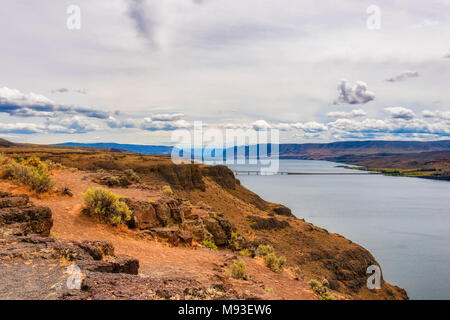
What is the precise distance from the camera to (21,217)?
8.93 meters

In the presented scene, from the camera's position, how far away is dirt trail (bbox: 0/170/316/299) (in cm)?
912

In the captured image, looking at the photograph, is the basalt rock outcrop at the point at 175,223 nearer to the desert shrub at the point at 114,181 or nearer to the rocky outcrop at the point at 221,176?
the desert shrub at the point at 114,181

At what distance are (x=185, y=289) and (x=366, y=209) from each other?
→ 9318 cm

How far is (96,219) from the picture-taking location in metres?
12.8

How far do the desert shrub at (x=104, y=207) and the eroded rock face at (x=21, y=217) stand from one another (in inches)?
123

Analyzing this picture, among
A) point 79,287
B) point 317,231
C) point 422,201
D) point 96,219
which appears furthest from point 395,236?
point 79,287

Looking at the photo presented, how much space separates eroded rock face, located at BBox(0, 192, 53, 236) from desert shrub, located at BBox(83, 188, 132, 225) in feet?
10.2

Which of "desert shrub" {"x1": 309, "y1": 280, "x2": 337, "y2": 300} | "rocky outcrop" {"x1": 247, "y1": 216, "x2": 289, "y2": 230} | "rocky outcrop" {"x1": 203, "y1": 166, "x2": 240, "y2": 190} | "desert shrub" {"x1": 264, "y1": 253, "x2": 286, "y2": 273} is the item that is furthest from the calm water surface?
"desert shrub" {"x1": 309, "y1": 280, "x2": 337, "y2": 300}

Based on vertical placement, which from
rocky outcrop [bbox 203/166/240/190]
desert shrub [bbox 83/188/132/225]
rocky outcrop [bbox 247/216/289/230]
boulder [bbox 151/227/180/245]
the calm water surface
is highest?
desert shrub [bbox 83/188/132/225]

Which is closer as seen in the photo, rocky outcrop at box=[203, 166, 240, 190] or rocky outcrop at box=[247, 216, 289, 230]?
rocky outcrop at box=[247, 216, 289, 230]

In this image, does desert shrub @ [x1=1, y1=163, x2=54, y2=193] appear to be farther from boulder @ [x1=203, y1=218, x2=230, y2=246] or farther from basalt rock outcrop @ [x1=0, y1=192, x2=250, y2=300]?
boulder @ [x1=203, y1=218, x2=230, y2=246]

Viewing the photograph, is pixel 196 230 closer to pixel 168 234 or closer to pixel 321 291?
pixel 168 234

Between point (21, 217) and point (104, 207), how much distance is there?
13.5 ft

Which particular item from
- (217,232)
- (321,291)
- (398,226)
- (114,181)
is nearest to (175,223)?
(217,232)
